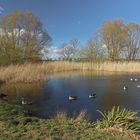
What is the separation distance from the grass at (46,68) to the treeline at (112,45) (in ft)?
16.6

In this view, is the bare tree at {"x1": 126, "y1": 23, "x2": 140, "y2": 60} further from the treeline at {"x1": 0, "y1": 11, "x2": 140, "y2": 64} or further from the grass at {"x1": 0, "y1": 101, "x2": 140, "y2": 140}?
the grass at {"x1": 0, "y1": 101, "x2": 140, "y2": 140}

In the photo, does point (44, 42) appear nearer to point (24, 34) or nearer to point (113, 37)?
point (24, 34)

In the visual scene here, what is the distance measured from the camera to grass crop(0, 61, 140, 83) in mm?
19172

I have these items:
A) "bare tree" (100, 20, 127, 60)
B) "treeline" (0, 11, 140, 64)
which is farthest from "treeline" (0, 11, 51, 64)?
"bare tree" (100, 20, 127, 60)

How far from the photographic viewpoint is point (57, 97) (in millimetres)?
13625

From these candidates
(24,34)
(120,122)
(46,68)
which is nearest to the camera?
(120,122)

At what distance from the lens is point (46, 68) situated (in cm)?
2738

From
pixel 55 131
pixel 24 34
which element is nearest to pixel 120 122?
pixel 55 131

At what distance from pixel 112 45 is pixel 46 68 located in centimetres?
1770

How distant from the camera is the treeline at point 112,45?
4009cm

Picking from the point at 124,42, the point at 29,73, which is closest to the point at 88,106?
the point at 29,73

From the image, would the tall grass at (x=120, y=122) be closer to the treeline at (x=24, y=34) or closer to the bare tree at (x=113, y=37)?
the treeline at (x=24, y=34)

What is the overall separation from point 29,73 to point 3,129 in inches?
574

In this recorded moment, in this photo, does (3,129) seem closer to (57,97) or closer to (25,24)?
(57,97)
